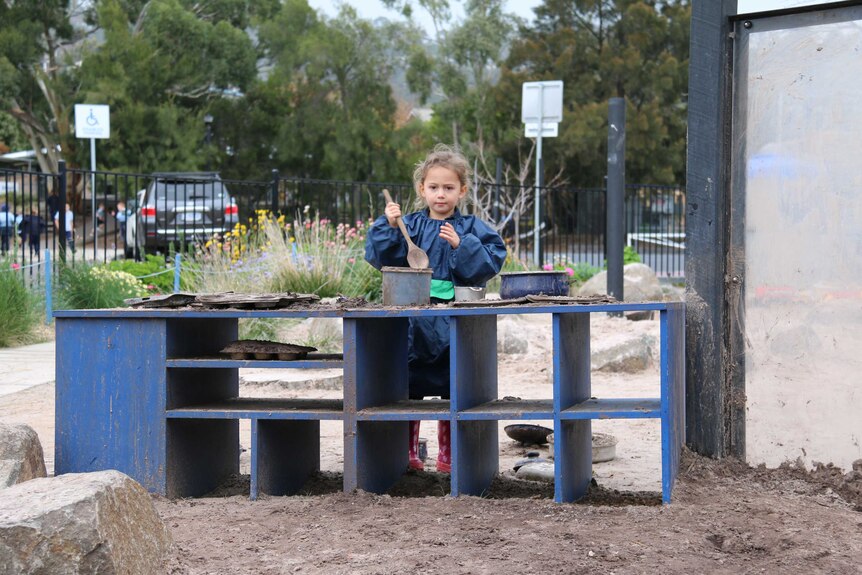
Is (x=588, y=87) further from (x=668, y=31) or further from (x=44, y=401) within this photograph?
(x=44, y=401)

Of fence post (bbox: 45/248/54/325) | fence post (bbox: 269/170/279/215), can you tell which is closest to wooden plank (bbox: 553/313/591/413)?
fence post (bbox: 45/248/54/325)

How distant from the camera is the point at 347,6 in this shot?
40844 mm

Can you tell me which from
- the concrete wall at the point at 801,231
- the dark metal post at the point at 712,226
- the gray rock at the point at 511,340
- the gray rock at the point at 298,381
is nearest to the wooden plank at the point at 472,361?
the dark metal post at the point at 712,226

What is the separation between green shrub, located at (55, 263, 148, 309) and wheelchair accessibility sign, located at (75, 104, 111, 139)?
37.1 feet

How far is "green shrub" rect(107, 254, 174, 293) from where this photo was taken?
12.2 meters

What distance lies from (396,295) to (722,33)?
1.68 meters

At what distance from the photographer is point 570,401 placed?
4148mm

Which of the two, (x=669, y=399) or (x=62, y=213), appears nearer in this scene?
(x=669, y=399)

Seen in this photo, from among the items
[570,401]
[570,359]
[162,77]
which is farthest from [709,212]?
[162,77]

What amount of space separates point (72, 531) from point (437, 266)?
2256mm

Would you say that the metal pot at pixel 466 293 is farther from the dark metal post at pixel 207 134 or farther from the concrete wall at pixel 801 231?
the dark metal post at pixel 207 134

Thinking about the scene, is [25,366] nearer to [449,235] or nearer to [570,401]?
[449,235]

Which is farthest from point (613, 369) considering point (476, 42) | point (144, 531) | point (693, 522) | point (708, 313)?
point (476, 42)

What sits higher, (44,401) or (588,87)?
(588,87)
